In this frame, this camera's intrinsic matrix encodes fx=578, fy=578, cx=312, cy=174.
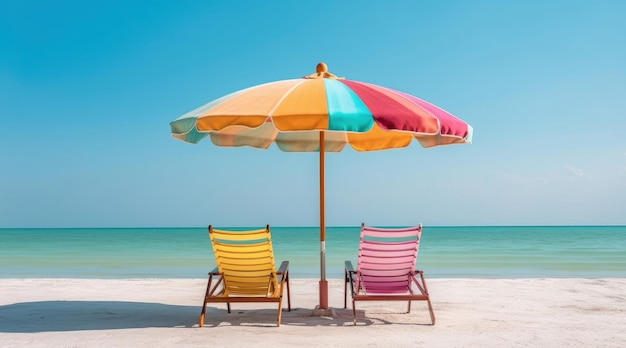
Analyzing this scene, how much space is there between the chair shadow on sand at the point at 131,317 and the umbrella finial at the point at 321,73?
220 cm

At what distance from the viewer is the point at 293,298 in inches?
265

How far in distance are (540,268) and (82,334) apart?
13297mm

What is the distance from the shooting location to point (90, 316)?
5469 millimetres

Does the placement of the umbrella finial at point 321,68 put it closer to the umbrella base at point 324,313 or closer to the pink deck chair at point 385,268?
the pink deck chair at point 385,268

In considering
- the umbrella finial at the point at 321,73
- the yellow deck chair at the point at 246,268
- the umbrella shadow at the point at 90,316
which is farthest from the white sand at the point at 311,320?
the umbrella finial at the point at 321,73

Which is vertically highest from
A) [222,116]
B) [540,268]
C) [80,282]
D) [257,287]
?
[222,116]

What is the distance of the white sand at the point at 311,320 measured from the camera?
172 inches

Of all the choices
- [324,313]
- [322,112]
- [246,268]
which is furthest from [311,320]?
[322,112]

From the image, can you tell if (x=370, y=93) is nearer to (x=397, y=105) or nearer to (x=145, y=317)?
(x=397, y=105)

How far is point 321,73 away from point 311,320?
2267 mm

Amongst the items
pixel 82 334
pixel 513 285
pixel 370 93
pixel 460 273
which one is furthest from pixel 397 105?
pixel 460 273

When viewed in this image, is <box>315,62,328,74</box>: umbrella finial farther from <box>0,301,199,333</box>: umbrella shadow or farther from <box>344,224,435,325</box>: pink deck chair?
Result: <box>0,301,199,333</box>: umbrella shadow

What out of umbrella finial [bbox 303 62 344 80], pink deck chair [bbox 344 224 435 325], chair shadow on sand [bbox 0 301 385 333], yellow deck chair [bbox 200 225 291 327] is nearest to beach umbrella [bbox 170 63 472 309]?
umbrella finial [bbox 303 62 344 80]

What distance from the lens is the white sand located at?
14.4ft
